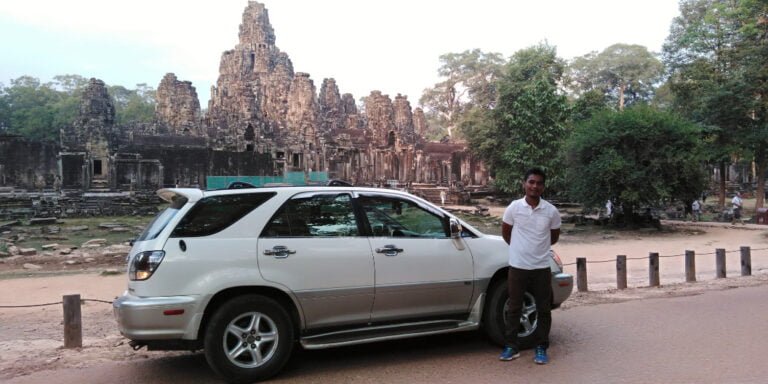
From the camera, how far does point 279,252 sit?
14.6ft

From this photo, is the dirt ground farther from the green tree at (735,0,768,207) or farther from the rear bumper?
the green tree at (735,0,768,207)

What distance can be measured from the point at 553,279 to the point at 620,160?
63.0ft

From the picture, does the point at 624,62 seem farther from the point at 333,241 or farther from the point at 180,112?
the point at 333,241

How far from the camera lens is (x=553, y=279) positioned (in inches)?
214

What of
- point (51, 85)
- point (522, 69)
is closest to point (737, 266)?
point (522, 69)

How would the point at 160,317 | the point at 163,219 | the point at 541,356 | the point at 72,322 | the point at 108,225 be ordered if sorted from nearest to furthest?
1. the point at 160,317
2. the point at 163,219
3. the point at 541,356
4. the point at 72,322
5. the point at 108,225

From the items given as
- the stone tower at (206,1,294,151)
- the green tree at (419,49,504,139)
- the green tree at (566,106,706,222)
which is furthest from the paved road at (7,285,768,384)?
the green tree at (419,49,504,139)

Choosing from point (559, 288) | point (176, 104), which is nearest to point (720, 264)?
point (559, 288)

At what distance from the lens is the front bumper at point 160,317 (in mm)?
4086

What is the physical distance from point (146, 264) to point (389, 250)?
2.07 m

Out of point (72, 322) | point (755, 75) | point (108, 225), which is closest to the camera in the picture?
point (72, 322)

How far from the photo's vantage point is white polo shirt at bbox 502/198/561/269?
15.6 ft

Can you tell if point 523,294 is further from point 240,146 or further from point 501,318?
point 240,146

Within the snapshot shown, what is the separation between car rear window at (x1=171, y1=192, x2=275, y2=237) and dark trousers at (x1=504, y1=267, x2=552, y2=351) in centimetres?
240
